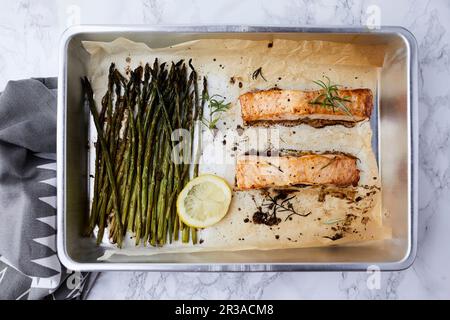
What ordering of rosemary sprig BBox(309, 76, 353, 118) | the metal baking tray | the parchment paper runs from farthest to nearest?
the parchment paper < rosemary sprig BBox(309, 76, 353, 118) < the metal baking tray

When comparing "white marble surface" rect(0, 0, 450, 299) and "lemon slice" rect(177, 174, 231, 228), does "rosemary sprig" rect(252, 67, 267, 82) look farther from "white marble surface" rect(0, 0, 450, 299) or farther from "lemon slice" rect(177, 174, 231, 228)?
"lemon slice" rect(177, 174, 231, 228)

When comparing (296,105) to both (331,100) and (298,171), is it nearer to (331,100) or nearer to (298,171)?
(331,100)

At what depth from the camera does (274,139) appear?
3180 mm

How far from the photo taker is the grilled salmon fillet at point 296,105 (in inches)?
118

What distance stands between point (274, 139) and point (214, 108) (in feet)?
1.59

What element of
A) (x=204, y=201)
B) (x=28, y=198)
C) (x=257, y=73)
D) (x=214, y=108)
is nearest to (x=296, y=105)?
(x=257, y=73)

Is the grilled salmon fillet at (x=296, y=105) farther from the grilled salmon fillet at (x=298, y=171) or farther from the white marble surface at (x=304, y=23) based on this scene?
the white marble surface at (x=304, y=23)

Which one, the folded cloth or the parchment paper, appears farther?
the parchment paper

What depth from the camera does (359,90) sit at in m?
3.00

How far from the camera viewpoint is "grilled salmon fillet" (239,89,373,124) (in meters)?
2.99

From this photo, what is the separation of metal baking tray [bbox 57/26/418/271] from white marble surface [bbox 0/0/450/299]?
28 centimetres

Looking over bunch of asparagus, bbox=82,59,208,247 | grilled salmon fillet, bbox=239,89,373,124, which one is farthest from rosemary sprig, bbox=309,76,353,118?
bunch of asparagus, bbox=82,59,208,247

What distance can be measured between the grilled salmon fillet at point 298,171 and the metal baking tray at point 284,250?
0.33 meters
